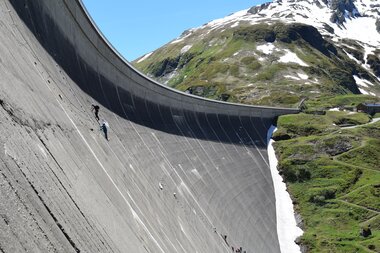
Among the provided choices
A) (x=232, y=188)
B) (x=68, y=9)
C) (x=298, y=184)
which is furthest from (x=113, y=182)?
(x=298, y=184)

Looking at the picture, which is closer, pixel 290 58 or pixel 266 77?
pixel 266 77

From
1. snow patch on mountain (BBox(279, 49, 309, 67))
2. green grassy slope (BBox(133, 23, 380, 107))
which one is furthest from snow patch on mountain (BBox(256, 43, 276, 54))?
snow patch on mountain (BBox(279, 49, 309, 67))

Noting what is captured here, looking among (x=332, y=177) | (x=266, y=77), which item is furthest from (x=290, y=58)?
(x=332, y=177)

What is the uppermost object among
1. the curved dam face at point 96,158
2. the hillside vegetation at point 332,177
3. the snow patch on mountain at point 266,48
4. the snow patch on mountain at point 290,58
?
the curved dam face at point 96,158

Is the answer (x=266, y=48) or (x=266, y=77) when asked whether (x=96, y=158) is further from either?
(x=266, y=48)

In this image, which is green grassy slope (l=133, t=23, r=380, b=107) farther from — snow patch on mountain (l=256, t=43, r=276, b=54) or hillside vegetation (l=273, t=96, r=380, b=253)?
hillside vegetation (l=273, t=96, r=380, b=253)

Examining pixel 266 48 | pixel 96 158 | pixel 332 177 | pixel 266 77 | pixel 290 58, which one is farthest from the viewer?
pixel 266 48

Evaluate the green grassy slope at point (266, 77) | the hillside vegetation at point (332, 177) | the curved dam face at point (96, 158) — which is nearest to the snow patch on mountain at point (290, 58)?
the green grassy slope at point (266, 77)

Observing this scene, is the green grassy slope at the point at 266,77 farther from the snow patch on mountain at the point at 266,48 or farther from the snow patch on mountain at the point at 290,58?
the snow patch on mountain at the point at 290,58
